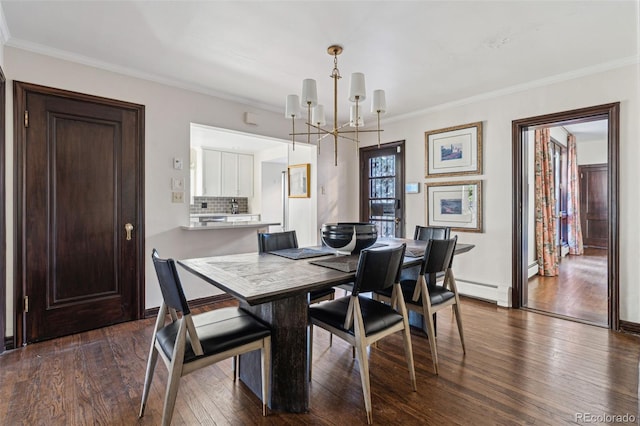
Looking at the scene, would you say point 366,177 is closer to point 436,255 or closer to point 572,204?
point 436,255

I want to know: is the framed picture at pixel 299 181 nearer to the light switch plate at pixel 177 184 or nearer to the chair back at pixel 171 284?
the light switch plate at pixel 177 184

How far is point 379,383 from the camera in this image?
77.9 inches

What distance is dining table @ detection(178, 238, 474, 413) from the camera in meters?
1.50

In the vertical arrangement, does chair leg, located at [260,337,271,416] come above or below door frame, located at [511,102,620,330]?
below

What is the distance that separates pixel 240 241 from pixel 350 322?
2.36m

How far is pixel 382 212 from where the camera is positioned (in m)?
4.85

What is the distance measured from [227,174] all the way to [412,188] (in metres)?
4.19

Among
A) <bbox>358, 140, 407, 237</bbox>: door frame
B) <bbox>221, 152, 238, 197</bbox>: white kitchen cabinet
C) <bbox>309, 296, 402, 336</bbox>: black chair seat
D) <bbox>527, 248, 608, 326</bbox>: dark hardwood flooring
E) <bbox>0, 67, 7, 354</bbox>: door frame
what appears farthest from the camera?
<bbox>221, 152, 238, 197</bbox>: white kitchen cabinet

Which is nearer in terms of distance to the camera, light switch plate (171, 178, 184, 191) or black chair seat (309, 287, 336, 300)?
black chair seat (309, 287, 336, 300)

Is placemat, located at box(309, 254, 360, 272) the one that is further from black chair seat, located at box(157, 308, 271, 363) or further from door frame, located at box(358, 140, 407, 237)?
door frame, located at box(358, 140, 407, 237)

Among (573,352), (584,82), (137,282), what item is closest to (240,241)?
(137,282)

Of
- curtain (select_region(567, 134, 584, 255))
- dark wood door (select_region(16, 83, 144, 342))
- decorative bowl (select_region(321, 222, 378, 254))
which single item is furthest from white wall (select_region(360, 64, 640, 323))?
curtain (select_region(567, 134, 584, 255))

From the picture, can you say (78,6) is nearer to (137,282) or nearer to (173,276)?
(173,276)

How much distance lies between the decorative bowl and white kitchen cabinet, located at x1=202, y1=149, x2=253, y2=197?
195 inches
